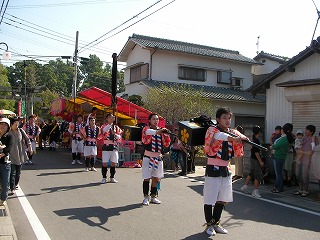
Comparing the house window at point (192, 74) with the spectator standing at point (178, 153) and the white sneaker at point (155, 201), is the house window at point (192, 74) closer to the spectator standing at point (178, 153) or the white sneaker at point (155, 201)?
the spectator standing at point (178, 153)

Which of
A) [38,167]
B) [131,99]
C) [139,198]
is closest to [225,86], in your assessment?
[131,99]

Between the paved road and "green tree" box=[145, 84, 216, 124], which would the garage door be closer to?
the paved road

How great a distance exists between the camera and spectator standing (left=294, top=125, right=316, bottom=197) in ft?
30.1

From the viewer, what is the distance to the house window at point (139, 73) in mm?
24672

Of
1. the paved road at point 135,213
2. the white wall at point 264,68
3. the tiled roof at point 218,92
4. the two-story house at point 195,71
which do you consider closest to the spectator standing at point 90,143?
the paved road at point 135,213

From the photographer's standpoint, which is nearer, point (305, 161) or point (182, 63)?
point (305, 161)

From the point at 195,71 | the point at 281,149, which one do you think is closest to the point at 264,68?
the point at 195,71

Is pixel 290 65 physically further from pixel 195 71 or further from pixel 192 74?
pixel 195 71

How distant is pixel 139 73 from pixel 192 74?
3935 millimetres

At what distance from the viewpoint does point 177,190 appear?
951cm

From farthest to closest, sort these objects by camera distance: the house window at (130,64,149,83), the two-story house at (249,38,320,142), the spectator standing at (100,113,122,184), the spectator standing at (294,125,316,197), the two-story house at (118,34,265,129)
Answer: the house window at (130,64,149,83), the two-story house at (118,34,265,129), the two-story house at (249,38,320,142), the spectator standing at (100,113,122,184), the spectator standing at (294,125,316,197)

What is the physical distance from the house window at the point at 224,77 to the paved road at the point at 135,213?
17.1m

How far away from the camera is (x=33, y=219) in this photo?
630cm

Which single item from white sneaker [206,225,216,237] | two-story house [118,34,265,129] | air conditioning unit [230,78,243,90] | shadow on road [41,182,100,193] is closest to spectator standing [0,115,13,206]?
shadow on road [41,182,100,193]
